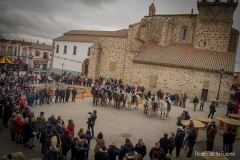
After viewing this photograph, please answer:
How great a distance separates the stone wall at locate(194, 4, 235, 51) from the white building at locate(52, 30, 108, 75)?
18.5 meters

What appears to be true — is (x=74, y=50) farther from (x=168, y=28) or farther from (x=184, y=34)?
(x=184, y=34)

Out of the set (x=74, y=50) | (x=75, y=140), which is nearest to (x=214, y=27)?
(x=75, y=140)

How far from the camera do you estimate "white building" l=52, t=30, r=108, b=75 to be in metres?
34.3

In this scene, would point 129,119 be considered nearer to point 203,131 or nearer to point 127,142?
point 203,131

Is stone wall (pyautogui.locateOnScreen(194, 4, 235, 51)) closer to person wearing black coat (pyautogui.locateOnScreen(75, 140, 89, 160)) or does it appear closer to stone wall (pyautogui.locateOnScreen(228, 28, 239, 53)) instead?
stone wall (pyautogui.locateOnScreen(228, 28, 239, 53))

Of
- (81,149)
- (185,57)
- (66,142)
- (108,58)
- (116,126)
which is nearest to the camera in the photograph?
(81,149)

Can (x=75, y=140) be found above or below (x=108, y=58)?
below

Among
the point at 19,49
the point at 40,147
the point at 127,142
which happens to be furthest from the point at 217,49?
the point at 19,49

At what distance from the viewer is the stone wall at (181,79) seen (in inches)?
816

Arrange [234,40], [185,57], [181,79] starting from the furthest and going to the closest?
[234,40] < [185,57] < [181,79]

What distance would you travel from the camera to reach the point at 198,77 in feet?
70.9

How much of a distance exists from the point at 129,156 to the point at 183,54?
20731mm

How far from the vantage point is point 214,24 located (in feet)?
78.0

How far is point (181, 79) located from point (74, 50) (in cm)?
2247
